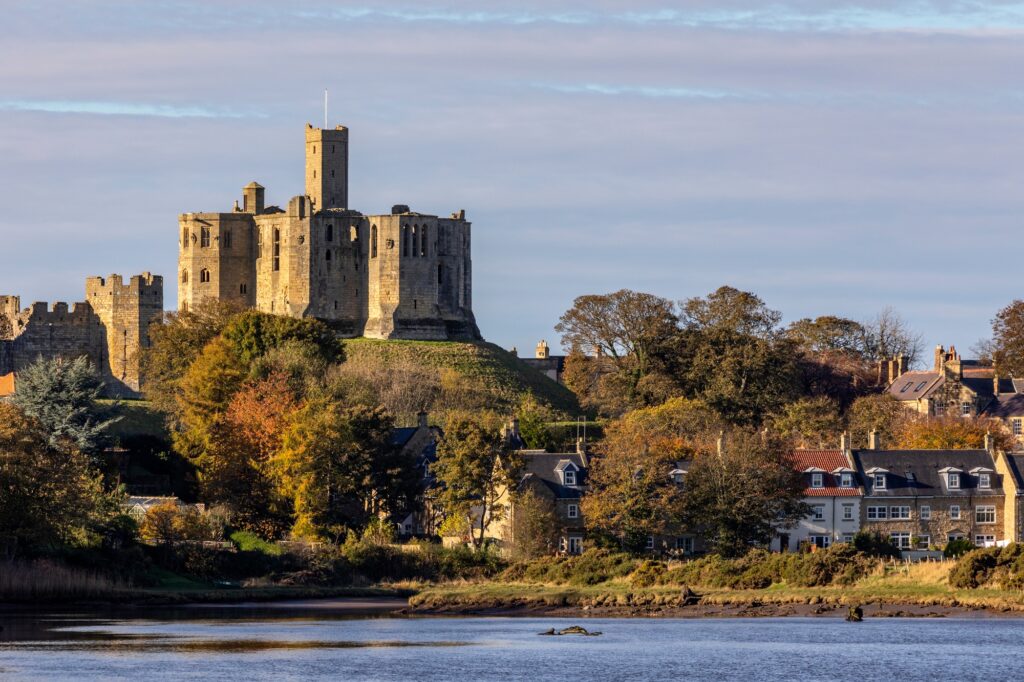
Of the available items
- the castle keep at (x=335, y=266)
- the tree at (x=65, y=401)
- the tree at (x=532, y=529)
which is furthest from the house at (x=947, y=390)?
the tree at (x=65, y=401)

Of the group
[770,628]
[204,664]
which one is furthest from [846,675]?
[204,664]

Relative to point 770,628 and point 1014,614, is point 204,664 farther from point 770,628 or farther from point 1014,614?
point 1014,614

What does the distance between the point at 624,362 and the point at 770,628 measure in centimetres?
5372

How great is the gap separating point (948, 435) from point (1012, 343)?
108ft

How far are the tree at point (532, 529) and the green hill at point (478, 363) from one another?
141 ft

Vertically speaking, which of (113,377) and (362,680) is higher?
(113,377)

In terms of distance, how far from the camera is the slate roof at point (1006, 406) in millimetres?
122812

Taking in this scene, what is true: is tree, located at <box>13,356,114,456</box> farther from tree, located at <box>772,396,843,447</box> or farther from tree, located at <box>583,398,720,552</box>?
tree, located at <box>772,396,843,447</box>

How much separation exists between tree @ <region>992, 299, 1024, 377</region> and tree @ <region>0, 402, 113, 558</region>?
218 ft

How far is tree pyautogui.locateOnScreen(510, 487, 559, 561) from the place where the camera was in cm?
8550

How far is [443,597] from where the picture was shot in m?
79.9

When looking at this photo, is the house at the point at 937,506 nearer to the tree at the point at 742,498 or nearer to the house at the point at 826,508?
the house at the point at 826,508

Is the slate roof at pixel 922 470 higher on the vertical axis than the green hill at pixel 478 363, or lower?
lower

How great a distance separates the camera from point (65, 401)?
100 metres
